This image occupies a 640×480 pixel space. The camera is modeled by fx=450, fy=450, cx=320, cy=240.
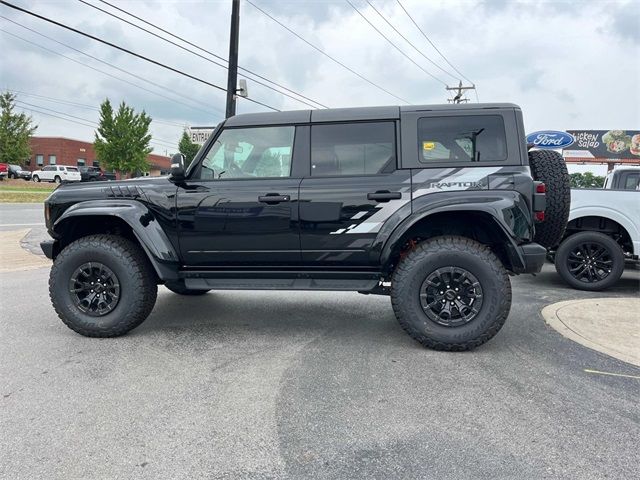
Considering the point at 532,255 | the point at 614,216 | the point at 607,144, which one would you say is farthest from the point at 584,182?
the point at 532,255

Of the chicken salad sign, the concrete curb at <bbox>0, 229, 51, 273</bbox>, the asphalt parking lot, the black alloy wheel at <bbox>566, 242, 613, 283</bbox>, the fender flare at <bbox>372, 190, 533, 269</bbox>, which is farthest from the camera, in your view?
the chicken salad sign

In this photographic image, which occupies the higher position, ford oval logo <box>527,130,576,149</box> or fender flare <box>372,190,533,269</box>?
ford oval logo <box>527,130,576,149</box>

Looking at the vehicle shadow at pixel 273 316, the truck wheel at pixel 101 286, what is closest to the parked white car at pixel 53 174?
the vehicle shadow at pixel 273 316

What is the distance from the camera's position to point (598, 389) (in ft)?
10.0

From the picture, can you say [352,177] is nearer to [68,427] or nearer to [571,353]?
[571,353]

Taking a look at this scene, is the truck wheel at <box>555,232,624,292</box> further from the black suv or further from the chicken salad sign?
the chicken salad sign

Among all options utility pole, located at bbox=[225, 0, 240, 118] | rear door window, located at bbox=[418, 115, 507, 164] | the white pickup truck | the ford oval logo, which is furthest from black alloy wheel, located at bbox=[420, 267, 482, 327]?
the ford oval logo

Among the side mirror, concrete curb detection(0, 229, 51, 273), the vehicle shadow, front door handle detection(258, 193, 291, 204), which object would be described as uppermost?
the side mirror

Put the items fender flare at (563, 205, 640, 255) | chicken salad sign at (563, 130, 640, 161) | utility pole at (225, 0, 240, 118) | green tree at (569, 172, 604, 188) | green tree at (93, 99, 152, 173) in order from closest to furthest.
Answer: fender flare at (563, 205, 640, 255), green tree at (569, 172, 604, 188), utility pole at (225, 0, 240, 118), chicken salad sign at (563, 130, 640, 161), green tree at (93, 99, 152, 173)

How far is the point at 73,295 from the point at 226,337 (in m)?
1.40

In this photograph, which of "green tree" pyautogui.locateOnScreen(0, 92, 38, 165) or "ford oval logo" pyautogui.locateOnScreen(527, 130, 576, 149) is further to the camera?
"green tree" pyautogui.locateOnScreen(0, 92, 38, 165)

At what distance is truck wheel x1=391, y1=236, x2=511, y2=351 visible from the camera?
11.7 feet

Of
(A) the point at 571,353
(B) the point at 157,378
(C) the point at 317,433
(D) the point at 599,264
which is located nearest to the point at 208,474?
(C) the point at 317,433

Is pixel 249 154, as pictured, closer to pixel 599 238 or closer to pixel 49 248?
pixel 49 248
